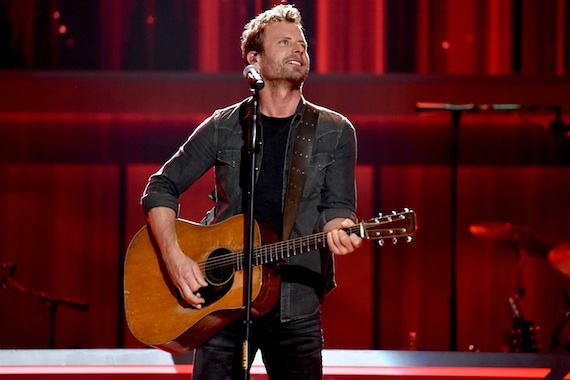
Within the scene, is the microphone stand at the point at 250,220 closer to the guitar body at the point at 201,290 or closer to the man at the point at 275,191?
the guitar body at the point at 201,290

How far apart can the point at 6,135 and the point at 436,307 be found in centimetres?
414

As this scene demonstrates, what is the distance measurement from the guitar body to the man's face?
1.91 feet

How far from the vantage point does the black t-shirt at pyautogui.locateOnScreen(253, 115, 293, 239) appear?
2.91 meters

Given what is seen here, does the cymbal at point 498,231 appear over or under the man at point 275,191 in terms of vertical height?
under

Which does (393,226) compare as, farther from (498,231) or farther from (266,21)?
(498,231)

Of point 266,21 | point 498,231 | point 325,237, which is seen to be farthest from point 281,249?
point 498,231

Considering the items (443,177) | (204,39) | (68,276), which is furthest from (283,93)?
(68,276)

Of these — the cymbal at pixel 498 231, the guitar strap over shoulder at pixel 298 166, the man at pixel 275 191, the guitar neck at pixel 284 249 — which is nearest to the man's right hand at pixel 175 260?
the man at pixel 275 191

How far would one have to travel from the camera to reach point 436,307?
22.0ft

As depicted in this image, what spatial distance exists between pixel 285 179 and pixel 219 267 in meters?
0.43

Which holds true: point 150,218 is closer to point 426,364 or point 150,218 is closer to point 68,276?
point 426,364

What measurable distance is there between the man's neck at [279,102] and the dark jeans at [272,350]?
80 centimetres

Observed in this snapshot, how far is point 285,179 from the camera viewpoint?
294 cm

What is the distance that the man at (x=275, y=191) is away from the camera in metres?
2.81
